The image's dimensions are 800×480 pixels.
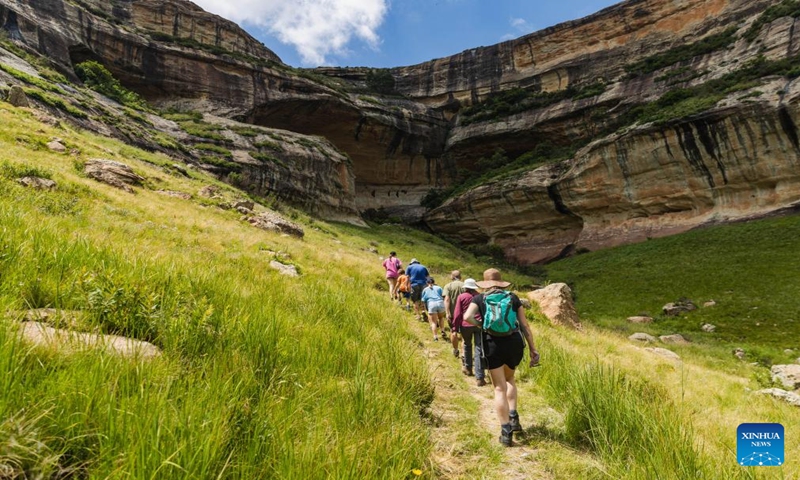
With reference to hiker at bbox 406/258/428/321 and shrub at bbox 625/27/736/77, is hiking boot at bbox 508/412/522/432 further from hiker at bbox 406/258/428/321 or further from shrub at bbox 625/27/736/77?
shrub at bbox 625/27/736/77

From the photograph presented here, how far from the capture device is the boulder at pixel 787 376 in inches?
388

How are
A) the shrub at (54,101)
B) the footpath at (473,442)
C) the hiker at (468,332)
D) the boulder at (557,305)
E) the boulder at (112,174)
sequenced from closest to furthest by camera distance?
the footpath at (473,442)
the hiker at (468,332)
the boulder at (557,305)
the boulder at (112,174)
the shrub at (54,101)

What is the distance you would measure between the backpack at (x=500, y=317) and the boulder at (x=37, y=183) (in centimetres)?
1113

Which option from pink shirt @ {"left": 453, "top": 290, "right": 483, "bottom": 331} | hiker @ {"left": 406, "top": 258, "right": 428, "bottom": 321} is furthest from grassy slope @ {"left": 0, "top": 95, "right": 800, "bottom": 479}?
hiker @ {"left": 406, "top": 258, "right": 428, "bottom": 321}

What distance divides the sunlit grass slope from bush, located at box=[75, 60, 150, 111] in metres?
38.1

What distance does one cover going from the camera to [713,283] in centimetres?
2316

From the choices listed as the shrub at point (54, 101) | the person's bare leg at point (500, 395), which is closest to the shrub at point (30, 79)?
the shrub at point (54, 101)

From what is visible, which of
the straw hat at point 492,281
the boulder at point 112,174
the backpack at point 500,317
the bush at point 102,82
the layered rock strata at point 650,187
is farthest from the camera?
the bush at point 102,82

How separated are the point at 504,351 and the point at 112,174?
53.0 ft

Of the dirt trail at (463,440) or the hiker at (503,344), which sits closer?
the dirt trail at (463,440)

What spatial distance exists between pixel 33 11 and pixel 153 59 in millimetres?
9951

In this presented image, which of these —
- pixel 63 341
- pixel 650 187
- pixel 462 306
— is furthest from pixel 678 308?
pixel 63 341

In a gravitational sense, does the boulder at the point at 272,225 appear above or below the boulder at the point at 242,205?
below

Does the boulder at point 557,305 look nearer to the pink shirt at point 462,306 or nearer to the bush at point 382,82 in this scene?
the pink shirt at point 462,306
